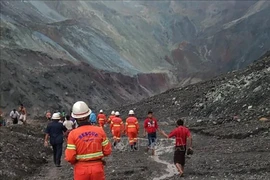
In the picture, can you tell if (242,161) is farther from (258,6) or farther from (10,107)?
(258,6)

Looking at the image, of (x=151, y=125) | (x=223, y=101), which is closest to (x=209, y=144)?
(x=151, y=125)

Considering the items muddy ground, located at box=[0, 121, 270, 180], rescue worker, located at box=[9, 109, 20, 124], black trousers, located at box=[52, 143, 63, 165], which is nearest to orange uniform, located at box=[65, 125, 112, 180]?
muddy ground, located at box=[0, 121, 270, 180]

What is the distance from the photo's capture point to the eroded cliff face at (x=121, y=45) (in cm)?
5584

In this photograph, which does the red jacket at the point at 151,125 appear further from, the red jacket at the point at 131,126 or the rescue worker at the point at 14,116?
the rescue worker at the point at 14,116

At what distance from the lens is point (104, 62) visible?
76250 mm

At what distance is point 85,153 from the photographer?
7195 millimetres

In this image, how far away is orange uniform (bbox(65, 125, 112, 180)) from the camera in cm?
715

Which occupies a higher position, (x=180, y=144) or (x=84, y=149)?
(x=180, y=144)

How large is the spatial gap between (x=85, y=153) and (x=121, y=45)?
8279 cm

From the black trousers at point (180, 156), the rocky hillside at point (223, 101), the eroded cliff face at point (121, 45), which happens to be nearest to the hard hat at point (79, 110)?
the black trousers at point (180, 156)

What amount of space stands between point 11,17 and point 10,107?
2530 centimetres

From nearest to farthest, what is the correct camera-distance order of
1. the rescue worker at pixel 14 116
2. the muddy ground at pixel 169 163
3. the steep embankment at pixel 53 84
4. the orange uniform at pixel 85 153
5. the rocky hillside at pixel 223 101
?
the orange uniform at pixel 85 153
the muddy ground at pixel 169 163
the rocky hillside at pixel 223 101
the rescue worker at pixel 14 116
the steep embankment at pixel 53 84

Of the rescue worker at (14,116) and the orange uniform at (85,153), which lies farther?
the rescue worker at (14,116)

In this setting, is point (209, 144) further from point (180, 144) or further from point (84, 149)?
point (84, 149)
